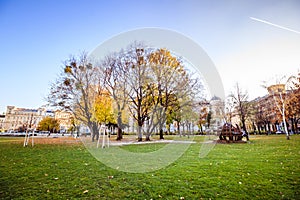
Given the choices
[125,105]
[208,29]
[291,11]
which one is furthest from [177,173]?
[125,105]

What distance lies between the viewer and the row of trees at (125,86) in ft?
62.9

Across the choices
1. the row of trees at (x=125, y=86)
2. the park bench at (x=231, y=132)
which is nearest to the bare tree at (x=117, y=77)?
the row of trees at (x=125, y=86)

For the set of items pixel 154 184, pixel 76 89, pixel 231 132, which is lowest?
pixel 154 184

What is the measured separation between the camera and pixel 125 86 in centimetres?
2133

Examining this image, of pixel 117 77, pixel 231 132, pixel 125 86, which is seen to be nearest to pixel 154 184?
pixel 231 132

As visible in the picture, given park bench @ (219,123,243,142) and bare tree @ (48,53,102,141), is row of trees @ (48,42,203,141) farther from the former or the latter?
park bench @ (219,123,243,142)

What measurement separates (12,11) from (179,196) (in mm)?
8032

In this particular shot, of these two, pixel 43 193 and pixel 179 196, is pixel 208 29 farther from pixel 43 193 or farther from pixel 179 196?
pixel 43 193

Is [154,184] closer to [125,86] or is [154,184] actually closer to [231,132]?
[231,132]

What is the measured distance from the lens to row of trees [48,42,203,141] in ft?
62.9

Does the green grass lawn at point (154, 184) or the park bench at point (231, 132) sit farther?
the park bench at point (231, 132)

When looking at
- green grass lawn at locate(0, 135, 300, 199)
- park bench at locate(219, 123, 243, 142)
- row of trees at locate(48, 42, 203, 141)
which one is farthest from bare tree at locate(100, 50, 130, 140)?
green grass lawn at locate(0, 135, 300, 199)

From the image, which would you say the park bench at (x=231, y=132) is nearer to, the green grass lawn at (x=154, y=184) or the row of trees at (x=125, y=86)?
the row of trees at (x=125, y=86)

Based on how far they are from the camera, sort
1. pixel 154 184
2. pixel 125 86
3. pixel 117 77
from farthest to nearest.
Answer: pixel 117 77 → pixel 125 86 → pixel 154 184
